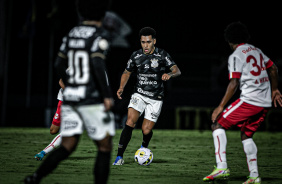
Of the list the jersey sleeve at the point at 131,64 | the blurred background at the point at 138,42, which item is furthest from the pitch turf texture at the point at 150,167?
the blurred background at the point at 138,42

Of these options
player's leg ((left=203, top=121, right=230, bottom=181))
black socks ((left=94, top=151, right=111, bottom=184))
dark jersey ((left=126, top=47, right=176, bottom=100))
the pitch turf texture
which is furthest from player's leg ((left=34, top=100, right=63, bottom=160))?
black socks ((left=94, top=151, right=111, bottom=184))

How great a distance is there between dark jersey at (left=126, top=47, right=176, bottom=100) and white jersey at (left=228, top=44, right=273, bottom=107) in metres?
2.56

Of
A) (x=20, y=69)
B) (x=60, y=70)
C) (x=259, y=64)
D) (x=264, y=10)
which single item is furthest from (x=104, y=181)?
(x=264, y=10)

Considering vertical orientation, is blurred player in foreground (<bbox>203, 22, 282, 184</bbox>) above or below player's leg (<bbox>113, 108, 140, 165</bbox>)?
above

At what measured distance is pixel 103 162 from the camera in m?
4.43

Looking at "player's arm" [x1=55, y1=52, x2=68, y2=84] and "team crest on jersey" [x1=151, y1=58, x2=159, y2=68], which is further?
"team crest on jersey" [x1=151, y1=58, x2=159, y2=68]

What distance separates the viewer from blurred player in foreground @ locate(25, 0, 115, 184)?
4.43 m

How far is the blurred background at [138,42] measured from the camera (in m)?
20.3

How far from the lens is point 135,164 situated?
7.68 m

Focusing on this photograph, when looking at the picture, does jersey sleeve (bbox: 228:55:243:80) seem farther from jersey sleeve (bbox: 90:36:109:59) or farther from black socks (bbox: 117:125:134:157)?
black socks (bbox: 117:125:134:157)

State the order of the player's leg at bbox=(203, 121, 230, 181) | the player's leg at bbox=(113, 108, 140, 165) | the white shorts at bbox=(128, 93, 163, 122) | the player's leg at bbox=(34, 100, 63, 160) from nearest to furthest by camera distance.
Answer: the player's leg at bbox=(203, 121, 230, 181) < the player's leg at bbox=(113, 108, 140, 165) < the player's leg at bbox=(34, 100, 63, 160) < the white shorts at bbox=(128, 93, 163, 122)

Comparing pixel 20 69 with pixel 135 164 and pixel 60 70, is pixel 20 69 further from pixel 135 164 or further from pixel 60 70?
pixel 60 70

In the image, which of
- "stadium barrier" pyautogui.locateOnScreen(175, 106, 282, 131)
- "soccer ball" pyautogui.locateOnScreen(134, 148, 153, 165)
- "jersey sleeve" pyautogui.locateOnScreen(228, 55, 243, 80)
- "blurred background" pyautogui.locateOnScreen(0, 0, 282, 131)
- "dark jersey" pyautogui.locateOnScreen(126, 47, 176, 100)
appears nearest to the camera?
"jersey sleeve" pyautogui.locateOnScreen(228, 55, 243, 80)

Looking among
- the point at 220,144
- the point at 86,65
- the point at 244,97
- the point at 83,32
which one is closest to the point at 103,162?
the point at 86,65
